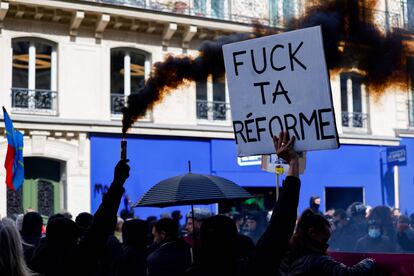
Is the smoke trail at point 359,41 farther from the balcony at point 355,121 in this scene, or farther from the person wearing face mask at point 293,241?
the balcony at point 355,121

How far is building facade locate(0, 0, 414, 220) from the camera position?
18.2 metres

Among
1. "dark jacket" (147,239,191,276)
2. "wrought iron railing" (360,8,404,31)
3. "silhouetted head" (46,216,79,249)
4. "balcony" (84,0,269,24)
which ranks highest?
"balcony" (84,0,269,24)

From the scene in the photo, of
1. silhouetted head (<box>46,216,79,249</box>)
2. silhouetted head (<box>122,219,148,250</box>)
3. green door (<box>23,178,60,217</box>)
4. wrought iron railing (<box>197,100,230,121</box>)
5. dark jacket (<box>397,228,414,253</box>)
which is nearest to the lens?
silhouetted head (<box>46,216,79,249</box>)

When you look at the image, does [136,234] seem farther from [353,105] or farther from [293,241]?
[353,105]

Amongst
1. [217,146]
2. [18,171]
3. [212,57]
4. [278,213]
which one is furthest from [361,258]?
[217,146]

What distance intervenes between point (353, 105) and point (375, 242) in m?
13.9

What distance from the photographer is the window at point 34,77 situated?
18.2 metres

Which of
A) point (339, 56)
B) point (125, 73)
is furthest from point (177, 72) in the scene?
point (125, 73)

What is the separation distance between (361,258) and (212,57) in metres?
4.63

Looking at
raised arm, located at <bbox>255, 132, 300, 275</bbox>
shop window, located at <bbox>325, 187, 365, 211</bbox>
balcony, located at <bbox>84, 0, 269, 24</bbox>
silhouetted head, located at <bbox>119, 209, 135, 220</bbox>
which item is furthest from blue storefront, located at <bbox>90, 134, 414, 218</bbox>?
raised arm, located at <bbox>255, 132, 300, 275</bbox>

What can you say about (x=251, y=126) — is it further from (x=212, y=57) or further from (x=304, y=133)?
(x=212, y=57)

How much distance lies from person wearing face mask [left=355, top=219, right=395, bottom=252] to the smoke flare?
1.76 m

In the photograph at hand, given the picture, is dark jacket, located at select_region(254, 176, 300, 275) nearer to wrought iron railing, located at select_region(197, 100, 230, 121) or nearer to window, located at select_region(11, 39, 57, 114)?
window, located at select_region(11, 39, 57, 114)

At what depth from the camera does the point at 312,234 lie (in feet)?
14.9
